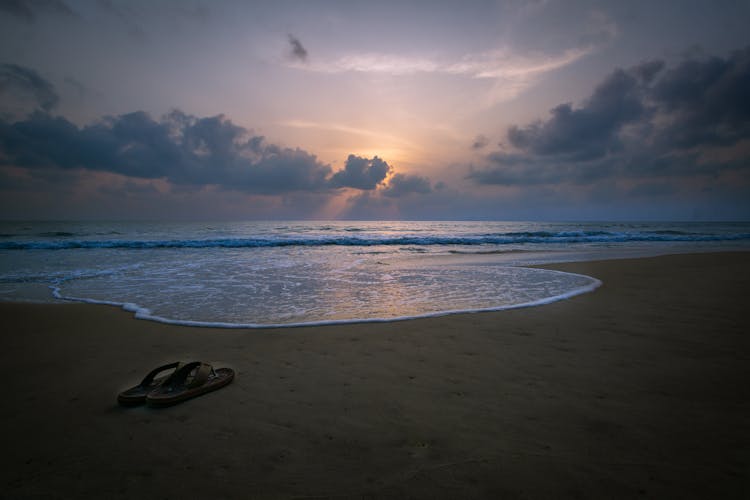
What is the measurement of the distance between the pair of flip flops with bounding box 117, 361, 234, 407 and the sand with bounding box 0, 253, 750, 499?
110mm

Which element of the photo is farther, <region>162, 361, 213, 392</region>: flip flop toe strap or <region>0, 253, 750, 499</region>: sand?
<region>162, 361, 213, 392</region>: flip flop toe strap

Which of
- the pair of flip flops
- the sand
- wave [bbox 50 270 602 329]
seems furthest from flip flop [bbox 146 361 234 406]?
wave [bbox 50 270 602 329]

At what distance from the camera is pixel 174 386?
326cm

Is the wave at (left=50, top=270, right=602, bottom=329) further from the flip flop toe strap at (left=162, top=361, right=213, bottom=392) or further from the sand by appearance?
the flip flop toe strap at (left=162, top=361, right=213, bottom=392)

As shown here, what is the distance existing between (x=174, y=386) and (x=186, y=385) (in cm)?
10

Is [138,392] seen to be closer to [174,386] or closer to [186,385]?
[174,386]

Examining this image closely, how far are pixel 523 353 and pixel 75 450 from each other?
14.3 feet

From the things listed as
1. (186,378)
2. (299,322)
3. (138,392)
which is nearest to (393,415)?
(186,378)

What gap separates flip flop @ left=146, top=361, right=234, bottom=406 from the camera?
3.06 meters

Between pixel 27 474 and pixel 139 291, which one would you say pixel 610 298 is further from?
pixel 139 291

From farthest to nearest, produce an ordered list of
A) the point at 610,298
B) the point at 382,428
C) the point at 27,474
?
the point at 610,298, the point at 382,428, the point at 27,474

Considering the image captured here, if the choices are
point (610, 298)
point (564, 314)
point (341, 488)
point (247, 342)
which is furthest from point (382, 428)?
point (610, 298)

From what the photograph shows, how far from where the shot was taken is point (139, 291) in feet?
27.2

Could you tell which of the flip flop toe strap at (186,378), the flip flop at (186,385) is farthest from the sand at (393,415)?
the flip flop toe strap at (186,378)
